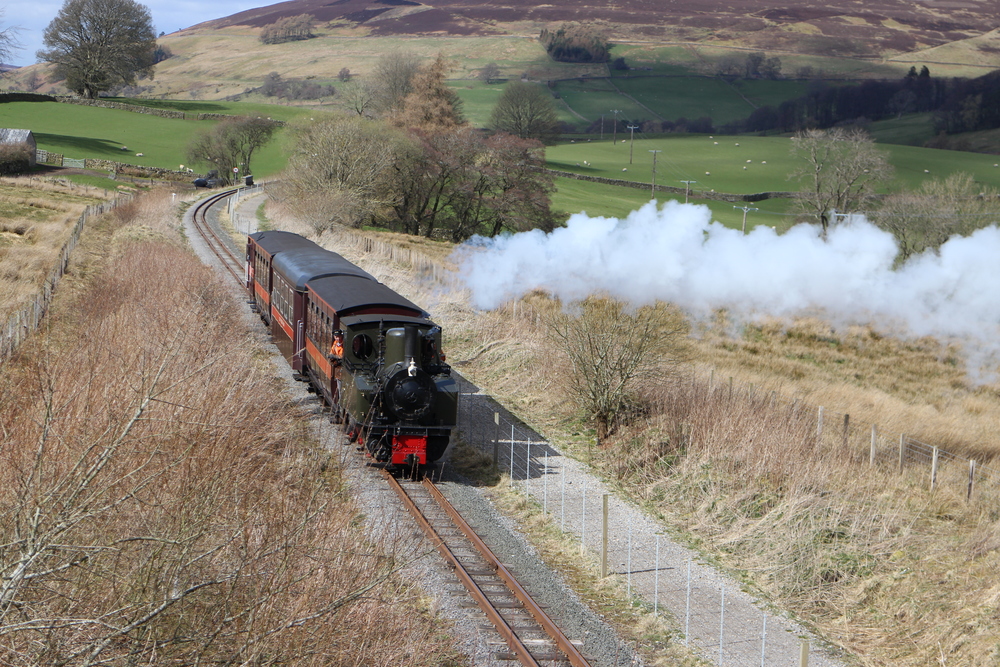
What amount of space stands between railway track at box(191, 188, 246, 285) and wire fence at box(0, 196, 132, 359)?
23.6 ft

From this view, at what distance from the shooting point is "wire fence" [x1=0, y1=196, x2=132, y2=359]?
70.3 ft

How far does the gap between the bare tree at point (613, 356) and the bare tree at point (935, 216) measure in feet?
148

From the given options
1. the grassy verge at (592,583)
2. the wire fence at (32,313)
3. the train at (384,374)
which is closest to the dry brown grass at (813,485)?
the grassy verge at (592,583)

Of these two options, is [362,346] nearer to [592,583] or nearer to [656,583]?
[592,583]

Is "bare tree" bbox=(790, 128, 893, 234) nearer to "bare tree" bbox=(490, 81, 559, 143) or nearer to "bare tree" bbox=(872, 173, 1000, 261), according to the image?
"bare tree" bbox=(872, 173, 1000, 261)

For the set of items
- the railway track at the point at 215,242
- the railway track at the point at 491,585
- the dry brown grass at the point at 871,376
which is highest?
the railway track at the point at 215,242

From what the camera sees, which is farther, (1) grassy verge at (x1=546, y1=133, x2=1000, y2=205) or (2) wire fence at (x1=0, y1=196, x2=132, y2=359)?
(1) grassy verge at (x1=546, y1=133, x2=1000, y2=205)

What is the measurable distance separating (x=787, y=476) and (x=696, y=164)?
460 feet

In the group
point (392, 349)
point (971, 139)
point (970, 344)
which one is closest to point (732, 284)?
point (970, 344)

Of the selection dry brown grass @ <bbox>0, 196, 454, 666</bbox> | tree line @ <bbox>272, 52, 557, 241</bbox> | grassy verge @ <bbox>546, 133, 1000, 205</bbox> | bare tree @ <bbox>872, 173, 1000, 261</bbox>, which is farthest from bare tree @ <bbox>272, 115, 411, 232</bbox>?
grassy verge @ <bbox>546, 133, 1000, 205</bbox>

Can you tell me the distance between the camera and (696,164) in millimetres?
154250

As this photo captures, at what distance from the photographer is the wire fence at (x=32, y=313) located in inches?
843

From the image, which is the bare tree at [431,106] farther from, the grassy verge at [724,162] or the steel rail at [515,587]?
the steel rail at [515,587]

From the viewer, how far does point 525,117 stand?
139500mm
